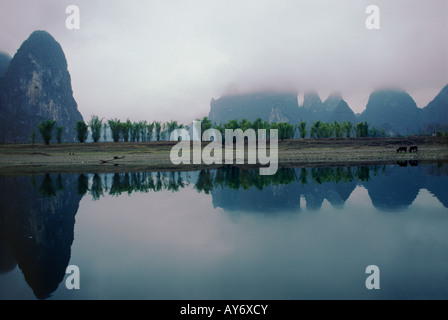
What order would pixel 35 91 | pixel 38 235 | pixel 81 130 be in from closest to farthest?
pixel 38 235 < pixel 81 130 < pixel 35 91

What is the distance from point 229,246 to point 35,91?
203 meters

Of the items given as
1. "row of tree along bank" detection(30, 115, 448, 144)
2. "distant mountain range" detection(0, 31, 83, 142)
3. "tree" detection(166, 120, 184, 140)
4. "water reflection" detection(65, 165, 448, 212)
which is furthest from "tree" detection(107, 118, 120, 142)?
"distant mountain range" detection(0, 31, 83, 142)

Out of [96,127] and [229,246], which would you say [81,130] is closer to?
[96,127]

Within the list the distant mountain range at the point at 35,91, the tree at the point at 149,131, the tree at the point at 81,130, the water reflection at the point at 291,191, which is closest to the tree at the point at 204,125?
the tree at the point at 149,131

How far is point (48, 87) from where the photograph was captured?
174250mm

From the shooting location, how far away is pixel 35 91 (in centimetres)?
16725

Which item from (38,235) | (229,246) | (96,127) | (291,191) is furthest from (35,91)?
(229,246)

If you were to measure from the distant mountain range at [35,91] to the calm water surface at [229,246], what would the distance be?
166755mm

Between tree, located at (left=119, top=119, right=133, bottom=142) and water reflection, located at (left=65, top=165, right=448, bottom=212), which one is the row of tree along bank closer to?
tree, located at (left=119, top=119, right=133, bottom=142)

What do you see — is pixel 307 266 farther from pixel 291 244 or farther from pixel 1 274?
pixel 1 274

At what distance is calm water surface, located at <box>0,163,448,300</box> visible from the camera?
17.9 feet
